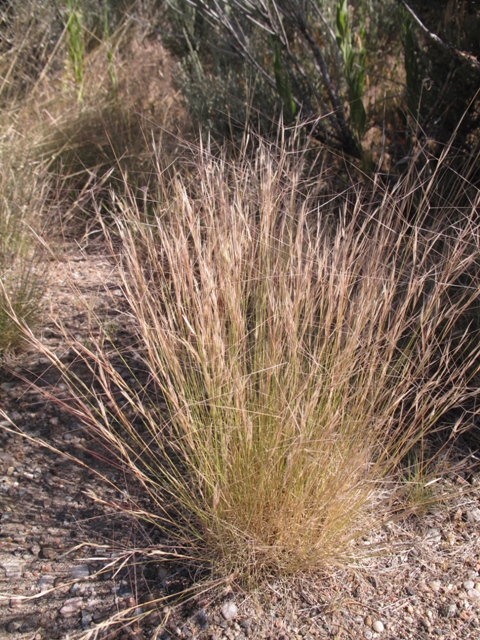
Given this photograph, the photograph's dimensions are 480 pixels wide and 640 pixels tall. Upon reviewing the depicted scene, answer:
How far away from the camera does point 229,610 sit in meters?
1.59

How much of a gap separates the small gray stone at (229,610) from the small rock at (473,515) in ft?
2.61

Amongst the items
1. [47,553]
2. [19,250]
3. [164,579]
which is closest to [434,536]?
[164,579]

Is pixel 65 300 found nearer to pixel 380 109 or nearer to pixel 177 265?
pixel 177 265

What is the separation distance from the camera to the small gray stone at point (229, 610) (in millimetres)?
1577

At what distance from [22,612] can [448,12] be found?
104 inches

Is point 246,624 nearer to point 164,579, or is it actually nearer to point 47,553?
point 164,579

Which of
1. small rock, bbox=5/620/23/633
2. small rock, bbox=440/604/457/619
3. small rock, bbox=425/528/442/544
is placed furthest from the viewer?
small rock, bbox=425/528/442/544

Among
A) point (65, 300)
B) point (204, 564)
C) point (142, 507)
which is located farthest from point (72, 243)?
point (204, 564)

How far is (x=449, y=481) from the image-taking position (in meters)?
2.05

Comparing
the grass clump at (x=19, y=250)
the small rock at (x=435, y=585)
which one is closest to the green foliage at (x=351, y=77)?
the grass clump at (x=19, y=250)

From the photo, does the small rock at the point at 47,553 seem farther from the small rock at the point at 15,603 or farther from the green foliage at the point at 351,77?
the green foliage at the point at 351,77

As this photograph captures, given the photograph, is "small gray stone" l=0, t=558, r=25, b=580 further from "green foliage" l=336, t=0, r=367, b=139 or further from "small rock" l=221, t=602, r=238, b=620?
"green foliage" l=336, t=0, r=367, b=139

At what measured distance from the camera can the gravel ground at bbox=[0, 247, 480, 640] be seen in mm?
1566

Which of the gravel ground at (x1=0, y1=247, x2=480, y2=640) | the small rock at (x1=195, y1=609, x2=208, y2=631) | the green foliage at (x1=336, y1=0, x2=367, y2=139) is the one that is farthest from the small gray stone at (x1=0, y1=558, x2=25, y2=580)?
the green foliage at (x1=336, y1=0, x2=367, y2=139)
